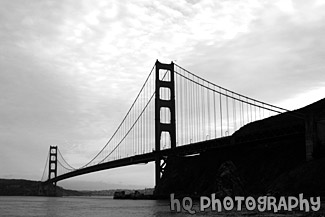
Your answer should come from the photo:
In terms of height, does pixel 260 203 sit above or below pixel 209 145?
below

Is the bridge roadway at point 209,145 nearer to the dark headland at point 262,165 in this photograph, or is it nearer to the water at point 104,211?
the dark headland at point 262,165

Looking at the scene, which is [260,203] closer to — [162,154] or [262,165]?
[262,165]

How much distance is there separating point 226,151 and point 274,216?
191 ft

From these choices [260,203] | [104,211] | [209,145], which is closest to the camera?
[260,203]

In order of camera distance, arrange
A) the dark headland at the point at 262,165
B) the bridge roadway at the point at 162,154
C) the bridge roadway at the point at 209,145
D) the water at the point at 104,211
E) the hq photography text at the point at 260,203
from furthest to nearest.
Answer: the bridge roadway at the point at 162,154
the bridge roadway at the point at 209,145
the dark headland at the point at 262,165
the water at the point at 104,211
the hq photography text at the point at 260,203

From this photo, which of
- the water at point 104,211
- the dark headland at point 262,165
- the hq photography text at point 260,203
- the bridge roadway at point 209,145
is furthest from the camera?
the bridge roadway at point 209,145

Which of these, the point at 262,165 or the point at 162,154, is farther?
the point at 162,154

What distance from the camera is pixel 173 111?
102 meters

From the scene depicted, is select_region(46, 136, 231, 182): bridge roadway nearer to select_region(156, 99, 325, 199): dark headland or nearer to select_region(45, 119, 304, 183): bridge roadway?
select_region(45, 119, 304, 183): bridge roadway

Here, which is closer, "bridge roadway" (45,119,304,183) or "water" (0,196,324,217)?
"water" (0,196,324,217)

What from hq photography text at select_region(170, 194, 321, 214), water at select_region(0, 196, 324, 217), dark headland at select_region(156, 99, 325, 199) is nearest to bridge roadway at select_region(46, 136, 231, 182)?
dark headland at select_region(156, 99, 325, 199)

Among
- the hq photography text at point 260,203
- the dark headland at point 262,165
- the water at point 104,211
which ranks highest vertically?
the dark headland at point 262,165

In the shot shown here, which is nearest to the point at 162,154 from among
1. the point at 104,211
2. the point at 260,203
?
the point at 104,211

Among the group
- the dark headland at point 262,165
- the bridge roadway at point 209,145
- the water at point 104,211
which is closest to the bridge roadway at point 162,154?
the bridge roadway at point 209,145
